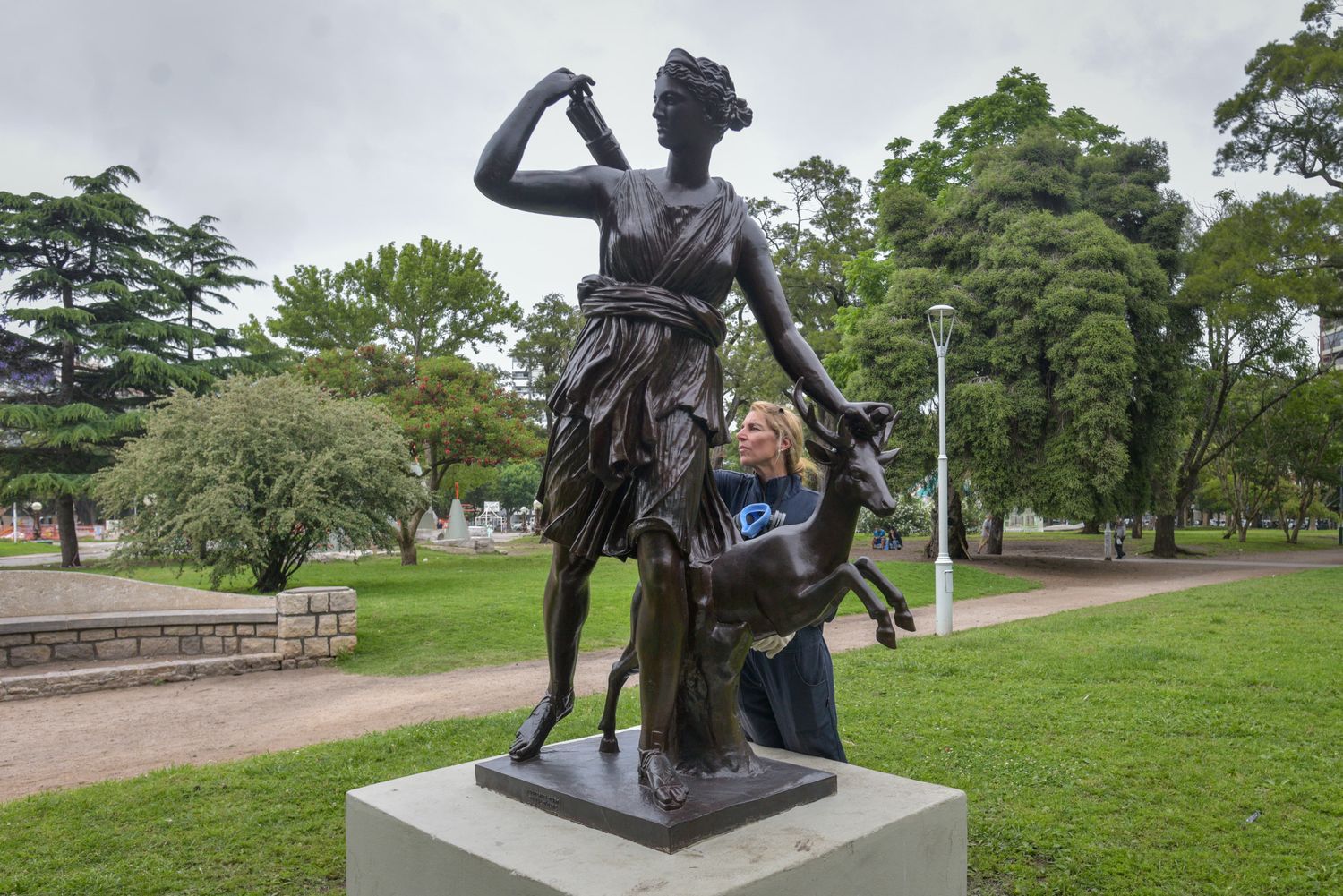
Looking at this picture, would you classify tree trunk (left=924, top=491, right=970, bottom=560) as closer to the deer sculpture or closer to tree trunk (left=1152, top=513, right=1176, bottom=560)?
tree trunk (left=1152, top=513, right=1176, bottom=560)

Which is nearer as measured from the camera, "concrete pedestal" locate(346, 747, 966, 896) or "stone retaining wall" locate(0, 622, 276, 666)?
"concrete pedestal" locate(346, 747, 966, 896)

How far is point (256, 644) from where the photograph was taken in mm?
10844

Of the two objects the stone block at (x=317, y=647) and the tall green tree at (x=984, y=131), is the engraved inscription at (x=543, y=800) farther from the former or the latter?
the tall green tree at (x=984, y=131)

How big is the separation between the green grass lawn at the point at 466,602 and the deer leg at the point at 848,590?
8413 mm

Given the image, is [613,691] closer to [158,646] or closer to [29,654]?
[158,646]

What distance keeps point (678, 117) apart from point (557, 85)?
1.35ft

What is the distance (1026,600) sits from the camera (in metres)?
17.1

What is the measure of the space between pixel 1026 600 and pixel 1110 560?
11.4 m

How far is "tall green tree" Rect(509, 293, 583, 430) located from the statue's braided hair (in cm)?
3939

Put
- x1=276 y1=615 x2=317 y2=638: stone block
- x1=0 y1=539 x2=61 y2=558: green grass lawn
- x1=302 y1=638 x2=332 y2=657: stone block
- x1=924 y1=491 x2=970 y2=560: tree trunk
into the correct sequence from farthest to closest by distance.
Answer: x1=0 y1=539 x2=61 y2=558: green grass lawn < x1=924 y1=491 x2=970 y2=560: tree trunk < x1=302 y1=638 x2=332 y2=657: stone block < x1=276 y1=615 x2=317 y2=638: stone block

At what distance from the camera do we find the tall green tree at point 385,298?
31.1 m

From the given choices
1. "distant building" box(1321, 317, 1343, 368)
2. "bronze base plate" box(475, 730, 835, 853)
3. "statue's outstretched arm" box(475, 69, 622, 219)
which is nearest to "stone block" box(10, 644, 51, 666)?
"bronze base plate" box(475, 730, 835, 853)

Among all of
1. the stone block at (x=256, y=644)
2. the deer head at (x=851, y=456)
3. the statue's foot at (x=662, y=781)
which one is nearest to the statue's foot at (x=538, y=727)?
the statue's foot at (x=662, y=781)

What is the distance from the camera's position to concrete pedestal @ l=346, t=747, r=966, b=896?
2338mm
